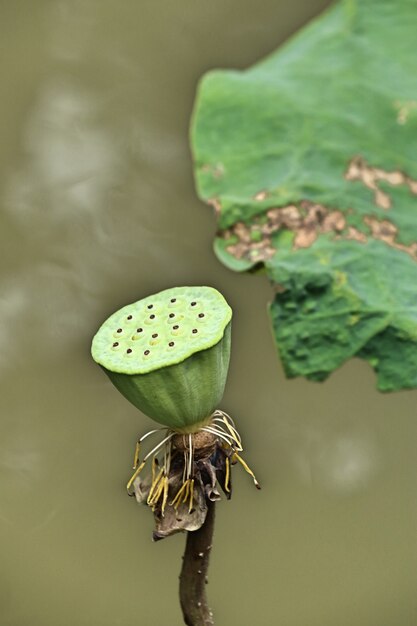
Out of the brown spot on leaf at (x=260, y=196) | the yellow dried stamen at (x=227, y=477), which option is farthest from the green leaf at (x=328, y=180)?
the yellow dried stamen at (x=227, y=477)

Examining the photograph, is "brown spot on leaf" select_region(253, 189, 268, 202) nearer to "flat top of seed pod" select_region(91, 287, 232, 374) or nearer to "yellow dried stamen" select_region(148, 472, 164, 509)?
"flat top of seed pod" select_region(91, 287, 232, 374)

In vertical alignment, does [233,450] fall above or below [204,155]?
below

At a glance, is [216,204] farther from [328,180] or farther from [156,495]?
[156,495]

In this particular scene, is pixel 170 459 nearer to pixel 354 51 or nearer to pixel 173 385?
pixel 173 385

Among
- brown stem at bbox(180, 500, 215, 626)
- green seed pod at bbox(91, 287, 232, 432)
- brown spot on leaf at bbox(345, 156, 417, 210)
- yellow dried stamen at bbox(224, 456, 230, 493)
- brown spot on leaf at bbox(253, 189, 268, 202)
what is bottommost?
brown stem at bbox(180, 500, 215, 626)

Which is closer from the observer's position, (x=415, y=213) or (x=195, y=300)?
(x=415, y=213)

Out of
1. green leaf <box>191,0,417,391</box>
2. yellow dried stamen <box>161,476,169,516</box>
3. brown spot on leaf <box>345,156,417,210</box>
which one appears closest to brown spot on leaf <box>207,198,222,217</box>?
green leaf <box>191,0,417,391</box>

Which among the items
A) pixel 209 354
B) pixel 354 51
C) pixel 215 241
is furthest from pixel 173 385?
pixel 354 51
